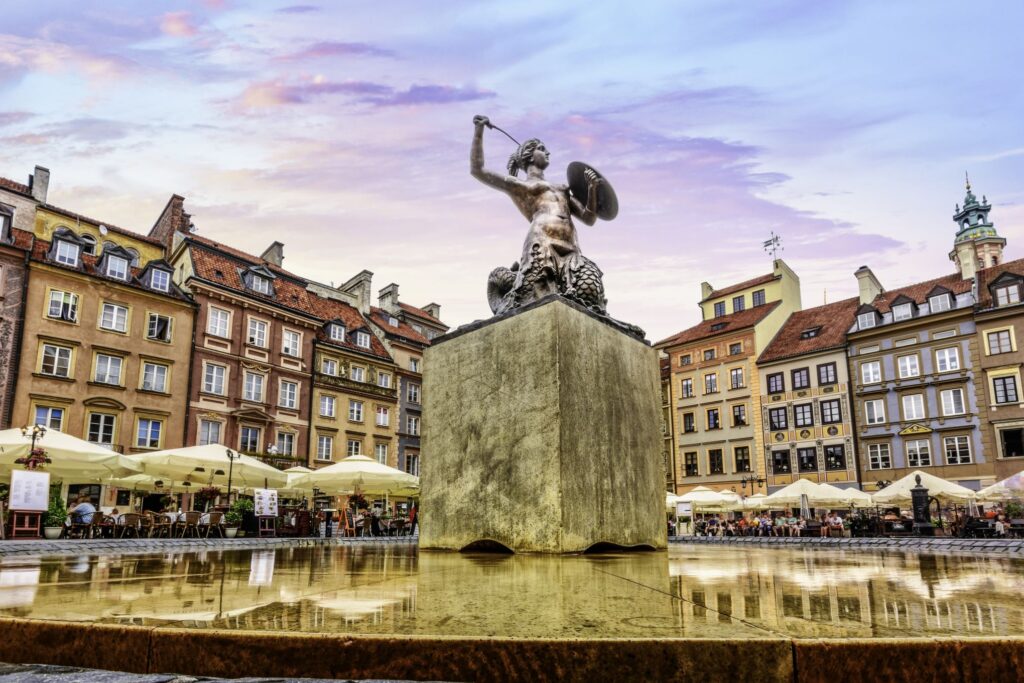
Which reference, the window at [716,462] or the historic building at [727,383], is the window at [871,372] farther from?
the window at [716,462]

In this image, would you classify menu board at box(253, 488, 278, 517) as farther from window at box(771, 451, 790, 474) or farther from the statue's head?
window at box(771, 451, 790, 474)

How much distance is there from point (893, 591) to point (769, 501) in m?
30.9

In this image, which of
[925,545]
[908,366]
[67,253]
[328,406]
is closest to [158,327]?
[67,253]

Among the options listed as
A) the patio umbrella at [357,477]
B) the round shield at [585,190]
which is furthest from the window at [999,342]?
the round shield at [585,190]

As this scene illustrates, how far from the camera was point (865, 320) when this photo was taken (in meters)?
44.3

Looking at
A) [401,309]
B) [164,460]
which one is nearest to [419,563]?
[164,460]

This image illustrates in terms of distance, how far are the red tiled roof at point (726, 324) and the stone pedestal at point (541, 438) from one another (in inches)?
1836

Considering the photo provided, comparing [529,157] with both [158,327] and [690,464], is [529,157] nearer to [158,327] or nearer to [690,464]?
[158,327]

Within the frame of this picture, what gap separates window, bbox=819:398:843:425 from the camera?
1734 inches

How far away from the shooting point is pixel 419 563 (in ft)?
14.2

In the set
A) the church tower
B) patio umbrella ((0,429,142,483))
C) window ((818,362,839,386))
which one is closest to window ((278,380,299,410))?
patio umbrella ((0,429,142,483))

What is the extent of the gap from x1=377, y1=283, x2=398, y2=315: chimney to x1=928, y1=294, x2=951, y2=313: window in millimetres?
37701

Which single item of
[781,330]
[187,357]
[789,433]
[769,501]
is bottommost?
[769,501]

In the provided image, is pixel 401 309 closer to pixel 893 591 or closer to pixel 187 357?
pixel 187 357
